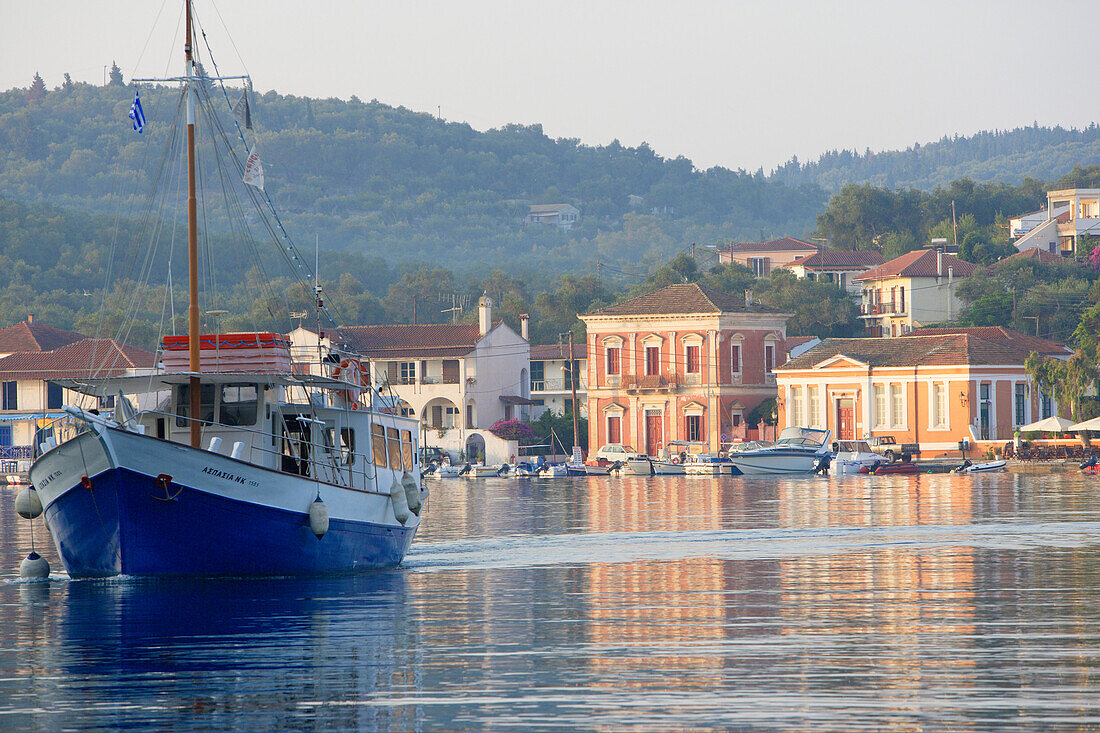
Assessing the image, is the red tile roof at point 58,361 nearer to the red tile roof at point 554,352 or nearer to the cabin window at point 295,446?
the red tile roof at point 554,352

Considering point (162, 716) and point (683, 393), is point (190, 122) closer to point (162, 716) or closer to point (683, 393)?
point (162, 716)

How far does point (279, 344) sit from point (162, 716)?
521 inches

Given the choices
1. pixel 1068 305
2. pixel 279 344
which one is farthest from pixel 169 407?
pixel 1068 305

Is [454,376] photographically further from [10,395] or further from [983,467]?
[983,467]

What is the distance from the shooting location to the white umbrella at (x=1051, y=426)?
78056mm

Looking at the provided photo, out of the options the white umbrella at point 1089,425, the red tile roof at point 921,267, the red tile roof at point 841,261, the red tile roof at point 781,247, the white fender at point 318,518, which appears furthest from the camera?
the red tile roof at point 781,247

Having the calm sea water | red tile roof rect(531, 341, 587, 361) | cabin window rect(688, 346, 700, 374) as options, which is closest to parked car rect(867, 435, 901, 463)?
cabin window rect(688, 346, 700, 374)

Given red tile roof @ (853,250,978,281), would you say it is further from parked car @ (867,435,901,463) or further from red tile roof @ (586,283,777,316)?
parked car @ (867,435,901,463)

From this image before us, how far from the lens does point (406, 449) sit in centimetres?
3206

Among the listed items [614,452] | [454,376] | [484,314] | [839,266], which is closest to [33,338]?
[454,376]

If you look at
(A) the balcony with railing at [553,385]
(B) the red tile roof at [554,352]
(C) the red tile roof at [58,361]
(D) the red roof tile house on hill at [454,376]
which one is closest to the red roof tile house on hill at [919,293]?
(B) the red tile roof at [554,352]

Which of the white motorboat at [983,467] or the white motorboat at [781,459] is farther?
the white motorboat at [781,459]

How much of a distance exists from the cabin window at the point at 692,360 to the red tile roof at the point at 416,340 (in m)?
13.2

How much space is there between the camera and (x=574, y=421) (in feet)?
305
